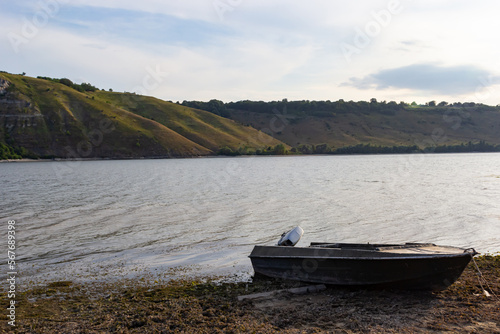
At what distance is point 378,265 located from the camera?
477 inches

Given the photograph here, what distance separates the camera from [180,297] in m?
12.4

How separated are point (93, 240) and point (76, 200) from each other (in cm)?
1809

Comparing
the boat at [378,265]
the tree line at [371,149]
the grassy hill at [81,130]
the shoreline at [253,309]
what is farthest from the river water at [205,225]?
the tree line at [371,149]

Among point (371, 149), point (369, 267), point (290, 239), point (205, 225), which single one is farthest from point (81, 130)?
point (369, 267)

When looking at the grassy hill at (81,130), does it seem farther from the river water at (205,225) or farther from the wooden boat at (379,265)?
the wooden boat at (379,265)

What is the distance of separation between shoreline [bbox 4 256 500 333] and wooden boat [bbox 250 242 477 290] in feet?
1.15

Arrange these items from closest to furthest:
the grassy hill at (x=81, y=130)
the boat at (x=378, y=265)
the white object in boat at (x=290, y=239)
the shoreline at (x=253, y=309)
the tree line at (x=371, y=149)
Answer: the shoreline at (x=253, y=309)
the boat at (x=378, y=265)
the white object in boat at (x=290, y=239)
the grassy hill at (x=81, y=130)
the tree line at (x=371, y=149)

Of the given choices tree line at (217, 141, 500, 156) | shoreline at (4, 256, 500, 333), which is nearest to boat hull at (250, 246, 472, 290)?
shoreline at (4, 256, 500, 333)

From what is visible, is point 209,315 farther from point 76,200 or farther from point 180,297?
point 76,200

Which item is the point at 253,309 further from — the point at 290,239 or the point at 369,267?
the point at 290,239

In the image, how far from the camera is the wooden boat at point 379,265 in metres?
11.6

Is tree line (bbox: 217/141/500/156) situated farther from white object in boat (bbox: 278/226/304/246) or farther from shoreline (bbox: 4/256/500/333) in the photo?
shoreline (bbox: 4/256/500/333)

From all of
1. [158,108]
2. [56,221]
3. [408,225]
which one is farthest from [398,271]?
[158,108]

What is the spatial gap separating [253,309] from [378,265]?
3.85m
